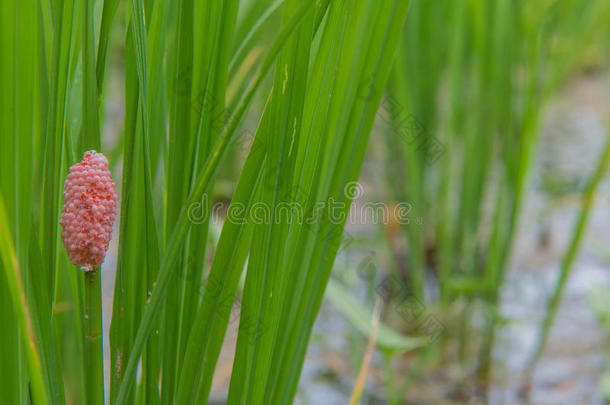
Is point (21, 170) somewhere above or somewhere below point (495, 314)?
above

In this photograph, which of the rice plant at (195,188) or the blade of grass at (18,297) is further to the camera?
the rice plant at (195,188)

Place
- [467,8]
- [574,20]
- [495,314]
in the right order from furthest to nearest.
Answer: [574,20], [467,8], [495,314]

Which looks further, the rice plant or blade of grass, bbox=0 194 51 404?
the rice plant

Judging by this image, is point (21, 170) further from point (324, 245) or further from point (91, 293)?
point (324, 245)

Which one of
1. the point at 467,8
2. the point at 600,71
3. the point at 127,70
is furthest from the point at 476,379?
the point at 600,71

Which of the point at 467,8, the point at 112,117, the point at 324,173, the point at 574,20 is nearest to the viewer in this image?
the point at 324,173

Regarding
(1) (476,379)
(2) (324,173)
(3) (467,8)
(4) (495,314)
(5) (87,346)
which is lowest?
(1) (476,379)

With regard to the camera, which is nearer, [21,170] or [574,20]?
[21,170]
